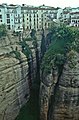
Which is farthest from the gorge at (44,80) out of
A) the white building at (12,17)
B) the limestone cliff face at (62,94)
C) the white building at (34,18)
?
the white building at (34,18)

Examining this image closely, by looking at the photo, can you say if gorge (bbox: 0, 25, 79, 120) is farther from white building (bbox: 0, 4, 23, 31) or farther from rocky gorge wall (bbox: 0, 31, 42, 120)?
white building (bbox: 0, 4, 23, 31)

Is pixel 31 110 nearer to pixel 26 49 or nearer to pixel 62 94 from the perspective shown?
pixel 62 94

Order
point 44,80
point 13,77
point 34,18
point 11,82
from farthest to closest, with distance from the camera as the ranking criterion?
point 34,18
point 13,77
point 11,82
point 44,80

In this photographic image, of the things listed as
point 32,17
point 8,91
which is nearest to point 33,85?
point 8,91

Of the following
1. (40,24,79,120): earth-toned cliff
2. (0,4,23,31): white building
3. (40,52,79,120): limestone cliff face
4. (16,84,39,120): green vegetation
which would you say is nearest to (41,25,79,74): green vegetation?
(40,24,79,120): earth-toned cliff

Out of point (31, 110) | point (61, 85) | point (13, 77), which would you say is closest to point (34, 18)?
point (13, 77)

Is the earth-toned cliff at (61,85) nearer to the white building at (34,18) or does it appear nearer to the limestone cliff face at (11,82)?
the limestone cliff face at (11,82)
